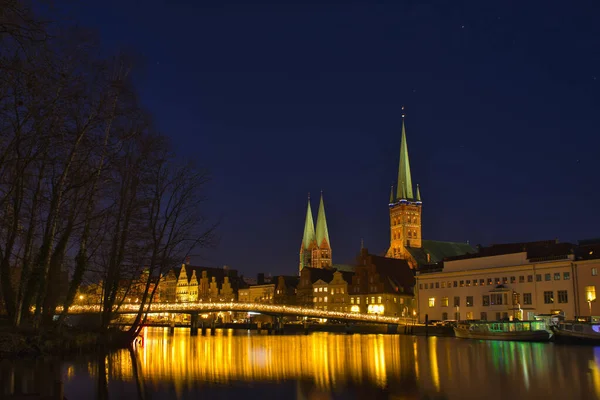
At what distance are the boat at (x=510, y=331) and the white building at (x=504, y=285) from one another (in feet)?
19.8

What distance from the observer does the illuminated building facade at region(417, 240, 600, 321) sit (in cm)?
7831

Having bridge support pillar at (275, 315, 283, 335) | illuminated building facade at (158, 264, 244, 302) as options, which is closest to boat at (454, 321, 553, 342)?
bridge support pillar at (275, 315, 283, 335)

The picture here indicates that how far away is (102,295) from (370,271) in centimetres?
7943

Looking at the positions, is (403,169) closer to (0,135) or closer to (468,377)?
(468,377)

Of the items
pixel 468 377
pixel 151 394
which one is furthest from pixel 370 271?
pixel 151 394

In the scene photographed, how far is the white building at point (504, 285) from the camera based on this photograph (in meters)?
80.6

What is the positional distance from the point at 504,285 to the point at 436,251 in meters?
81.4

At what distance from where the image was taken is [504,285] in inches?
3452

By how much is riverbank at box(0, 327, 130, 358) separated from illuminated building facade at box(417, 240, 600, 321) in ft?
173

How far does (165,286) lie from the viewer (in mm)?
178125

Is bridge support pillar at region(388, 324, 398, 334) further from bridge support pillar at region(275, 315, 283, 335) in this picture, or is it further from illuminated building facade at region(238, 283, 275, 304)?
illuminated building facade at region(238, 283, 275, 304)

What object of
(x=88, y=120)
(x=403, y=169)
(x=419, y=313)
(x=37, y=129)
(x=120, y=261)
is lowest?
(x=419, y=313)

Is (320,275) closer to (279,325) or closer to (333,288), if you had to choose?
(333,288)

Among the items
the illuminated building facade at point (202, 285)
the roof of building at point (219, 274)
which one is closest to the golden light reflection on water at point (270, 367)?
the illuminated building facade at point (202, 285)
